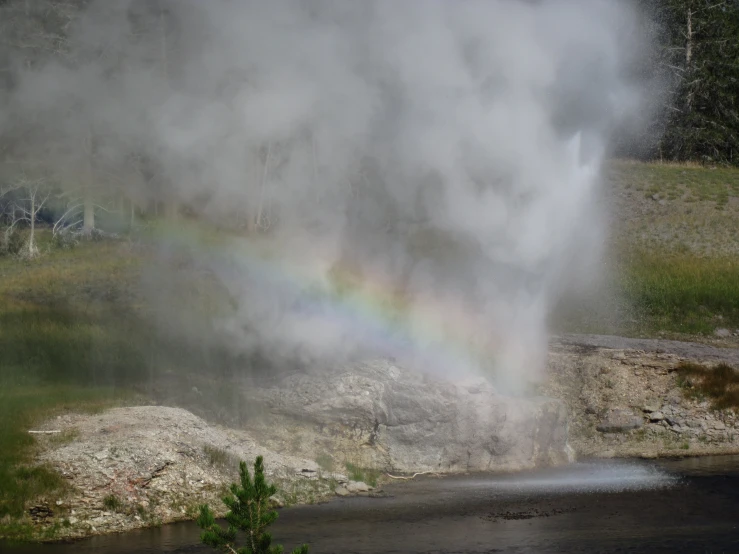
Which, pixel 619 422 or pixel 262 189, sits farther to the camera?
pixel 262 189

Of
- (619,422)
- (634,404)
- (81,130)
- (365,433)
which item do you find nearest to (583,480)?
(619,422)

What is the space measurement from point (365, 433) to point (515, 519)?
5.36m

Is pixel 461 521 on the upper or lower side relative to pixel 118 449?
lower

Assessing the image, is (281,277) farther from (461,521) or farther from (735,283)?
(735,283)

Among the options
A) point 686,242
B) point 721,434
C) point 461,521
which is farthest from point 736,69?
point 461,521

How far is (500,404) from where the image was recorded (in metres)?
22.1

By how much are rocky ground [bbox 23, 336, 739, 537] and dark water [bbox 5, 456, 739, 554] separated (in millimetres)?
879

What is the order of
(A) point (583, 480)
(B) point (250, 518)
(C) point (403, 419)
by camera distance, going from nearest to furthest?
(B) point (250, 518) → (A) point (583, 480) → (C) point (403, 419)

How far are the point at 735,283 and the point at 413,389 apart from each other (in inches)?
860

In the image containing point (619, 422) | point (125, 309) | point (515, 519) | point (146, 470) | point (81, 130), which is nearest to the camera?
point (515, 519)

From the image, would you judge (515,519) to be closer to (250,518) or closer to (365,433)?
(365,433)

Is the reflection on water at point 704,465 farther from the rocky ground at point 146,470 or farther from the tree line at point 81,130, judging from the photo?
the tree line at point 81,130

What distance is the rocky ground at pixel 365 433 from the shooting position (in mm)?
17578

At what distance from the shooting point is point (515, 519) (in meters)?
17.0
